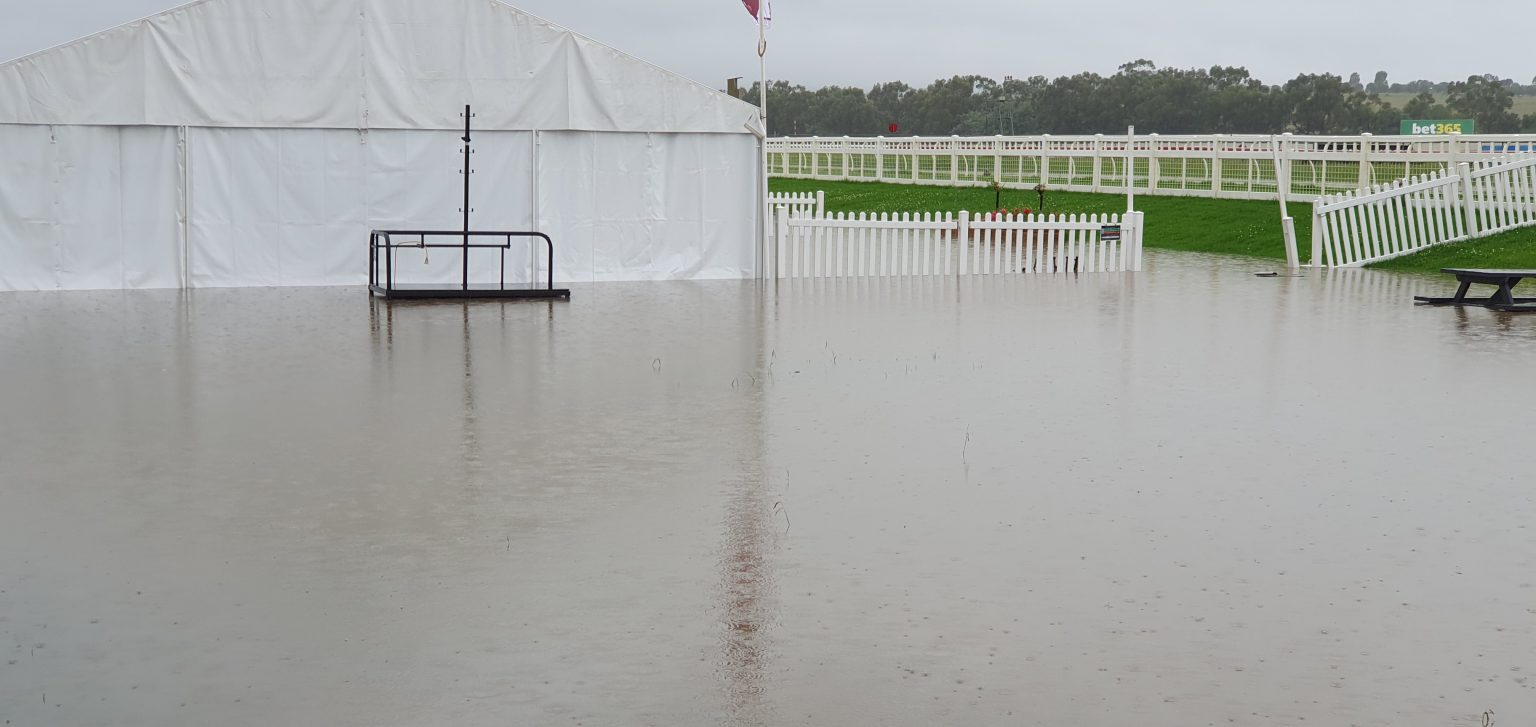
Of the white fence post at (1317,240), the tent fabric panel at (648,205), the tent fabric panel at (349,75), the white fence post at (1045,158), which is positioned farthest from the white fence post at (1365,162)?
the tent fabric panel at (349,75)

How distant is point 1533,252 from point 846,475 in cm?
1869

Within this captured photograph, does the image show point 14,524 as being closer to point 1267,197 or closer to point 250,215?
point 250,215

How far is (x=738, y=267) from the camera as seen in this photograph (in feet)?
74.6

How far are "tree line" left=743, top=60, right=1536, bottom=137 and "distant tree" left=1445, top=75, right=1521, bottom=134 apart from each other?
0.07 m

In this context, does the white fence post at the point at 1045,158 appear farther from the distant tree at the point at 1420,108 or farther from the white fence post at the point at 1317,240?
the distant tree at the point at 1420,108

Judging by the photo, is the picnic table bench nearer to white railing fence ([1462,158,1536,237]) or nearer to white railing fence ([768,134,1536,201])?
white railing fence ([1462,158,1536,237])

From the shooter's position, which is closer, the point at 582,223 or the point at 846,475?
the point at 846,475

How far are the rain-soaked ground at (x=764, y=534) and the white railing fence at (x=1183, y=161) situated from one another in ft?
55.6

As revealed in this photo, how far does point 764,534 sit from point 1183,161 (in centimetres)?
3262

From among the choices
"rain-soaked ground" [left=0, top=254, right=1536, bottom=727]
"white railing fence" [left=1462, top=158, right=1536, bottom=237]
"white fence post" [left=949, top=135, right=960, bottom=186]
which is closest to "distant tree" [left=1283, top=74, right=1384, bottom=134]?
"white fence post" [left=949, top=135, right=960, bottom=186]

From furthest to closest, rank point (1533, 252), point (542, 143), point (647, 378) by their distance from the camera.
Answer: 1. point (1533, 252)
2. point (542, 143)
3. point (647, 378)

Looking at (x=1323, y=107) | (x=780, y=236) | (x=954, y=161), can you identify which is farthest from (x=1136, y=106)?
(x=780, y=236)

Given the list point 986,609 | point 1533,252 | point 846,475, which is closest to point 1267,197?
point 1533,252

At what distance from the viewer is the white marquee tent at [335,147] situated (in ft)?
65.0
